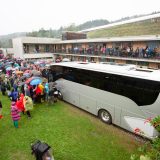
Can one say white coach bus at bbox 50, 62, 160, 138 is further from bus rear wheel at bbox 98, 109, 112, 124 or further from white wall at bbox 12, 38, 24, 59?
white wall at bbox 12, 38, 24, 59

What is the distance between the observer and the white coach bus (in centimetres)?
793

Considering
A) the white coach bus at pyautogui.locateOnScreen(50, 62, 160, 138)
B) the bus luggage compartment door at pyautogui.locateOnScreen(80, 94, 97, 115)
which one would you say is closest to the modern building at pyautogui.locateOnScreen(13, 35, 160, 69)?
the white coach bus at pyautogui.locateOnScreen(50, 62, 160, 138)

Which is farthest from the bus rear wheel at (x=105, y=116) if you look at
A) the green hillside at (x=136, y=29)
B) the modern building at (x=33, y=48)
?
the green hillside at (x=136, y=29)

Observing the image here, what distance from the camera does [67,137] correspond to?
8.96 metres

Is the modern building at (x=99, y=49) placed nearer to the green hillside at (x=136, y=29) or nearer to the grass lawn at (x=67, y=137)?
the grass lawn at (x=67, y=137)

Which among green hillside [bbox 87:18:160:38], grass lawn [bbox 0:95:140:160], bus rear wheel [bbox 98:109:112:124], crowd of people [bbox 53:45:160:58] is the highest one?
green hillside [bbox 87:18:160:38]

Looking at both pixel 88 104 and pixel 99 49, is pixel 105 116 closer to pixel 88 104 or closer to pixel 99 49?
pixel 88 104

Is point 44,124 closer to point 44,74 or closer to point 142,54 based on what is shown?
point 44,74

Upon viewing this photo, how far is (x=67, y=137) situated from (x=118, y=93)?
3628 mm

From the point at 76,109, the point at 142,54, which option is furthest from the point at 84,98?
the point at 142,54

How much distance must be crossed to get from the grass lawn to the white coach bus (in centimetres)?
85

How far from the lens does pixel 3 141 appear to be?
8.59m

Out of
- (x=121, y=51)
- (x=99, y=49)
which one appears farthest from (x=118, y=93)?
(x=99, y=49)

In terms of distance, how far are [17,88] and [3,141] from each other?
5177 millimetres
